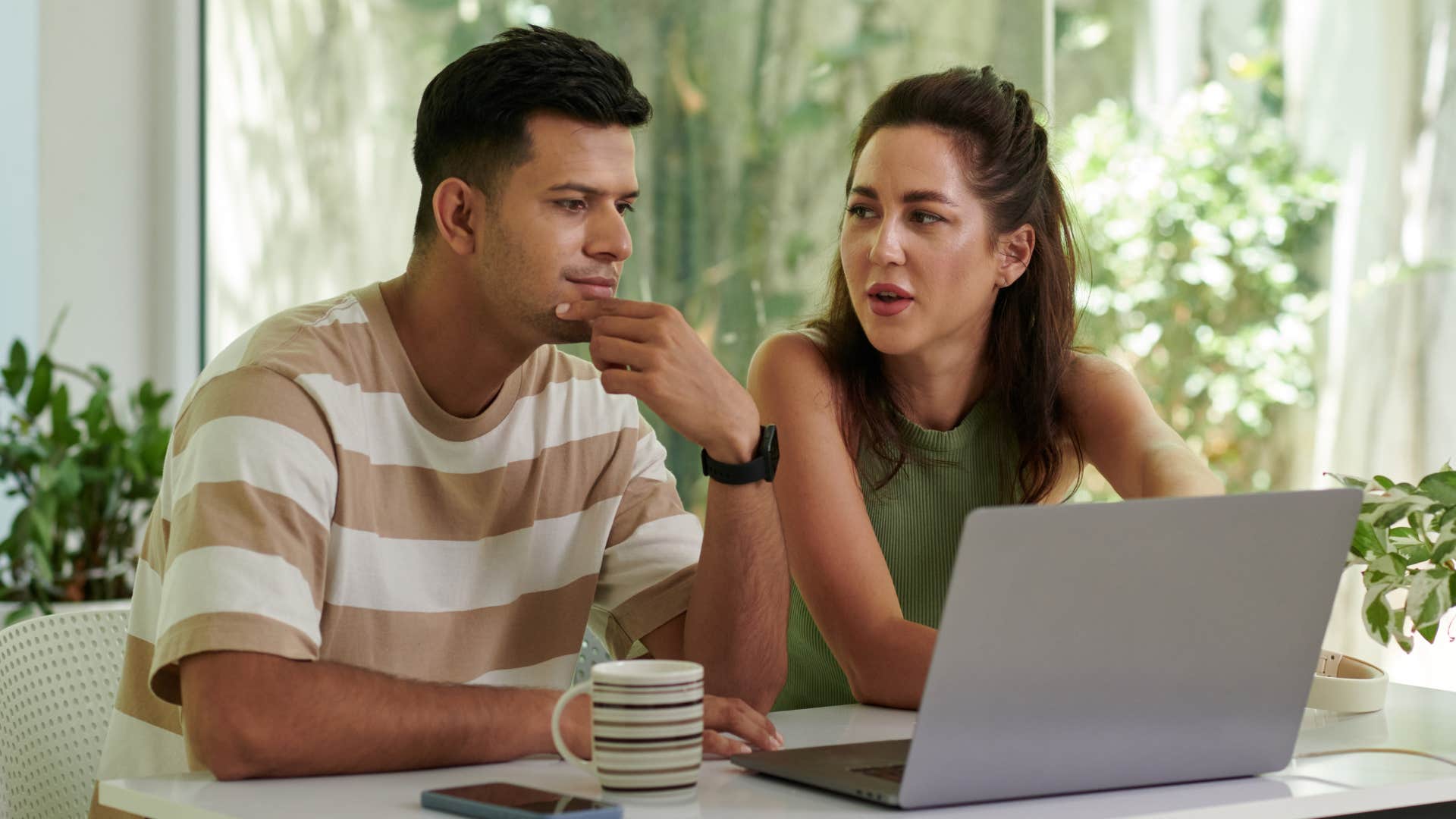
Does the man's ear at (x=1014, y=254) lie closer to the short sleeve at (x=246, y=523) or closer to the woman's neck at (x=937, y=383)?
the woman's neck at (x=937, y=383)

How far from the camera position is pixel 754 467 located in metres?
1.55

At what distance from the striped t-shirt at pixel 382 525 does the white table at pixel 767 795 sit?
127 millimetres

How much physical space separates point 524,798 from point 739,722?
264 millimetres

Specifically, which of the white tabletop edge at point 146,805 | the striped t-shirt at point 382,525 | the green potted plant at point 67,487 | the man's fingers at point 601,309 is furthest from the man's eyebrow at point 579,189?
the green potted plant at point 67,487

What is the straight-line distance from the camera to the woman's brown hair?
75.2 inches

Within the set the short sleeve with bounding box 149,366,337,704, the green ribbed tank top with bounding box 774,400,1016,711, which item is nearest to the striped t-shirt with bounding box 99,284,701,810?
the short sleeve with bounding box 149,366,337,704

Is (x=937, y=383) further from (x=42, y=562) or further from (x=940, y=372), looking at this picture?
(x=42, y=562)

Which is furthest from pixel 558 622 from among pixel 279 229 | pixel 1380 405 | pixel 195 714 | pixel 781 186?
pixel 1380 405

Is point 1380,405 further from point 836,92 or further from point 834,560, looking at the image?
point 834,560

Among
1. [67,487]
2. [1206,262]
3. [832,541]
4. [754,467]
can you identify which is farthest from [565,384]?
[1206,262]

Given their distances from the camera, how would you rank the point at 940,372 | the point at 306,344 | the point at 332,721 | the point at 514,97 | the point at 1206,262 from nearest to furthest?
1. the point at 332,721
2. the point at 306,344
3. the point at 514,97
4. the point at 940,372
5. the point at 1206,262

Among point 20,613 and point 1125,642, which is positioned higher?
point 1125,642

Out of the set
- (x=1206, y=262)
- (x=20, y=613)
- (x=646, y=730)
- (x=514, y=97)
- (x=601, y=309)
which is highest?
(x=1206, y=262)

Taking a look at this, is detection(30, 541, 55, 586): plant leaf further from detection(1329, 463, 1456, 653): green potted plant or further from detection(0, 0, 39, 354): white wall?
detection(1329, 463, 1456, 653): green potted plant
